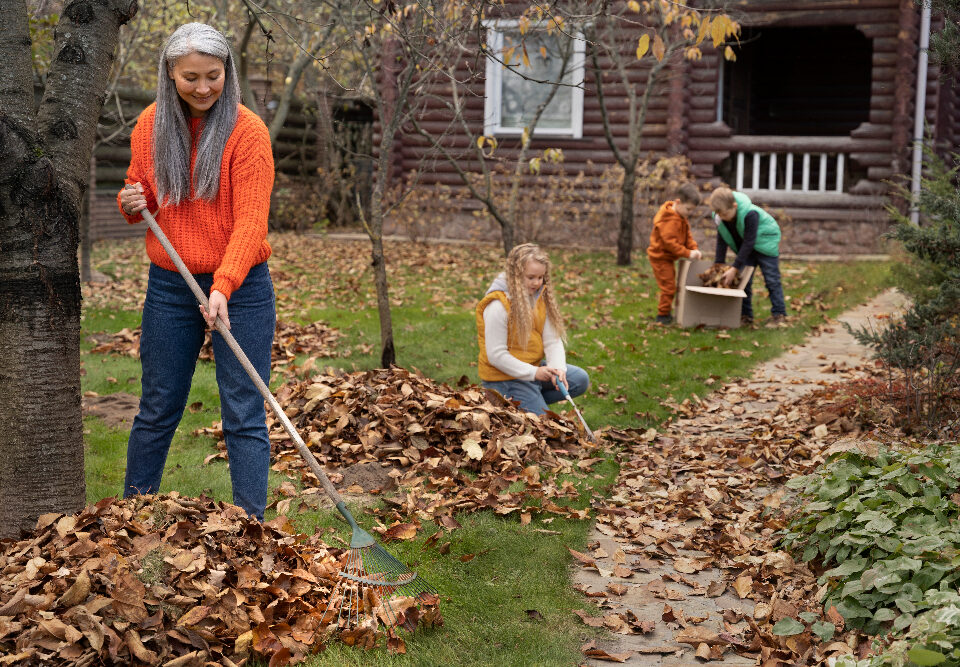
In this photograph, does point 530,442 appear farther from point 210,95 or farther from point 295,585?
point 210,95

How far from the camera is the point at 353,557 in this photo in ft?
10.7

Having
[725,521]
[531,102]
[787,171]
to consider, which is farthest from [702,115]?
[725,521]

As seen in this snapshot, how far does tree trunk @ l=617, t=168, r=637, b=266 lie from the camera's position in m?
12.7

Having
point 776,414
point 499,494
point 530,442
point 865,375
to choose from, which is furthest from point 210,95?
point 865,375

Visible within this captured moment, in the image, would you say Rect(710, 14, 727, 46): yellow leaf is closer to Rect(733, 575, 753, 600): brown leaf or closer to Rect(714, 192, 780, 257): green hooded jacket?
Rect(733, 575, 753, 600): brown leaf

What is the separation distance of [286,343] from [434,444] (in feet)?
9.71

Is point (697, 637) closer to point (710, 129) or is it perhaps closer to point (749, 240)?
point (749, 240)

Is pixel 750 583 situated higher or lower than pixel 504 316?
lower

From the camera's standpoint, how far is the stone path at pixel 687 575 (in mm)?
3342

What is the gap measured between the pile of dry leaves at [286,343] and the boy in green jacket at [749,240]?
3.77 meters

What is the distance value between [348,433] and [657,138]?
1091 centimetres

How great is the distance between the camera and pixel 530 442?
207 inches

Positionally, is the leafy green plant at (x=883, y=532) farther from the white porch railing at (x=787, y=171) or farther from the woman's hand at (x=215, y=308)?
the white porch railing at (x=787, y=171)

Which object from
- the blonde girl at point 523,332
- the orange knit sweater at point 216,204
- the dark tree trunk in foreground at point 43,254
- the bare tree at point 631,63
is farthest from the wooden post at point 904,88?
the dark tree trunk in foreground at point 43,254
